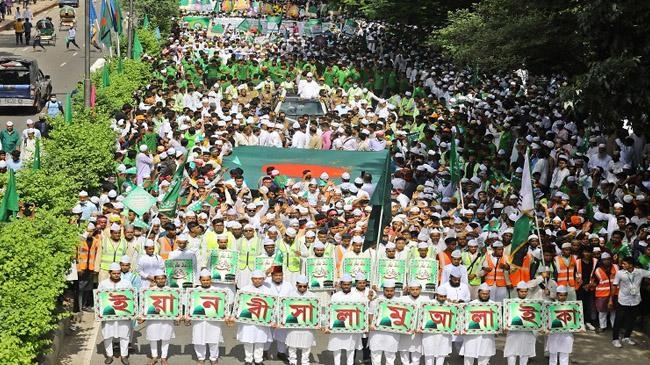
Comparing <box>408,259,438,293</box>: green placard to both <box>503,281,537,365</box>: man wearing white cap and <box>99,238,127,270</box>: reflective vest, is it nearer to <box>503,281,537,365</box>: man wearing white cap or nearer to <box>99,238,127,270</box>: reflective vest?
<box>503,281,537,365</box>: man wearing white cap

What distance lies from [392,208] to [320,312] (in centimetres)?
511

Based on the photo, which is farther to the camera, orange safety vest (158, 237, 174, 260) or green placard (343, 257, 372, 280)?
orange safety vest (158, 237, 174, 260)

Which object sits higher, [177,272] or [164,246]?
[164,246]

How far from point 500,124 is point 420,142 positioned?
7.10 feet

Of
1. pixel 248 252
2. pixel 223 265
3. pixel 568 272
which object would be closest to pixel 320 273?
pixel 248 252

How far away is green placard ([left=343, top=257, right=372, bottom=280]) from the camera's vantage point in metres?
16.8

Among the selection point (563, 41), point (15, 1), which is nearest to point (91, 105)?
point (563, 41)

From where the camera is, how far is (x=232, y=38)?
5075cm

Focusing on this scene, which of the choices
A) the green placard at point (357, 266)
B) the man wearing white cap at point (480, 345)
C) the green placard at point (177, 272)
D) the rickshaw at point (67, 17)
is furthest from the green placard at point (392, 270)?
the rickshaw at point (67, 17)

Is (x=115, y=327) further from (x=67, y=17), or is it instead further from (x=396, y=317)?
(x=67, y=17)

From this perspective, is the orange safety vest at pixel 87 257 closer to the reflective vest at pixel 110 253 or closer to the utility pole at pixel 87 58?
the reflective vest at pixel 110 253

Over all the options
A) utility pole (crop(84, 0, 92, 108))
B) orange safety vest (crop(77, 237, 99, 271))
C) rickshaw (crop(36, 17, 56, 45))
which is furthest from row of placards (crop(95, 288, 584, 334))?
rickshaw (crop(36, 17, 56, 45))

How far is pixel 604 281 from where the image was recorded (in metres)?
17.6

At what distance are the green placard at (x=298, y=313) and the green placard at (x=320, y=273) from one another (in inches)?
54.3
